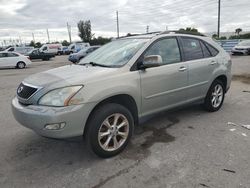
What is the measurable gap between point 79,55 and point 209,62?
1761 centimetres

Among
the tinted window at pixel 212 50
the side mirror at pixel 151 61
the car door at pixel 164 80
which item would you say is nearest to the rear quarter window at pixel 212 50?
the tinted window at pixel 212 50

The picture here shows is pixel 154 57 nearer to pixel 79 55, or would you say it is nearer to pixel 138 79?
pixel 138 79

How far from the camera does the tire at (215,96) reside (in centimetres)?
511

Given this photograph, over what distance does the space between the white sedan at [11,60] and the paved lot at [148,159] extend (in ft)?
53.3

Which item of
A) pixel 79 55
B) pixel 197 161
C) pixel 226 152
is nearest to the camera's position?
pixel 197 161

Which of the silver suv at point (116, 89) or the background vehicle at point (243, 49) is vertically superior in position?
the silver suv at point (116, 89)

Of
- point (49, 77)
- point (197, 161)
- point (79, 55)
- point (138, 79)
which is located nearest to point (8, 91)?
point (49, 77)

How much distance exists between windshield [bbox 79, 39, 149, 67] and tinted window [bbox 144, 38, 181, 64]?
194mm

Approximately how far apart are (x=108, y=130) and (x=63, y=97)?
2.62ft

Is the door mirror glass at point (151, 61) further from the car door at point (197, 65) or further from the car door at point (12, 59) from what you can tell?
the car door at point (12, 59)

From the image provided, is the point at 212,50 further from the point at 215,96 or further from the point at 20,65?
the point at 20,65

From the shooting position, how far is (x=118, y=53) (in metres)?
4.09

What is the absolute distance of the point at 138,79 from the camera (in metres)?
3.66

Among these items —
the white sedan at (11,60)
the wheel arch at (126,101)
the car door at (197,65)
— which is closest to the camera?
the wheel arch at (126,101)
